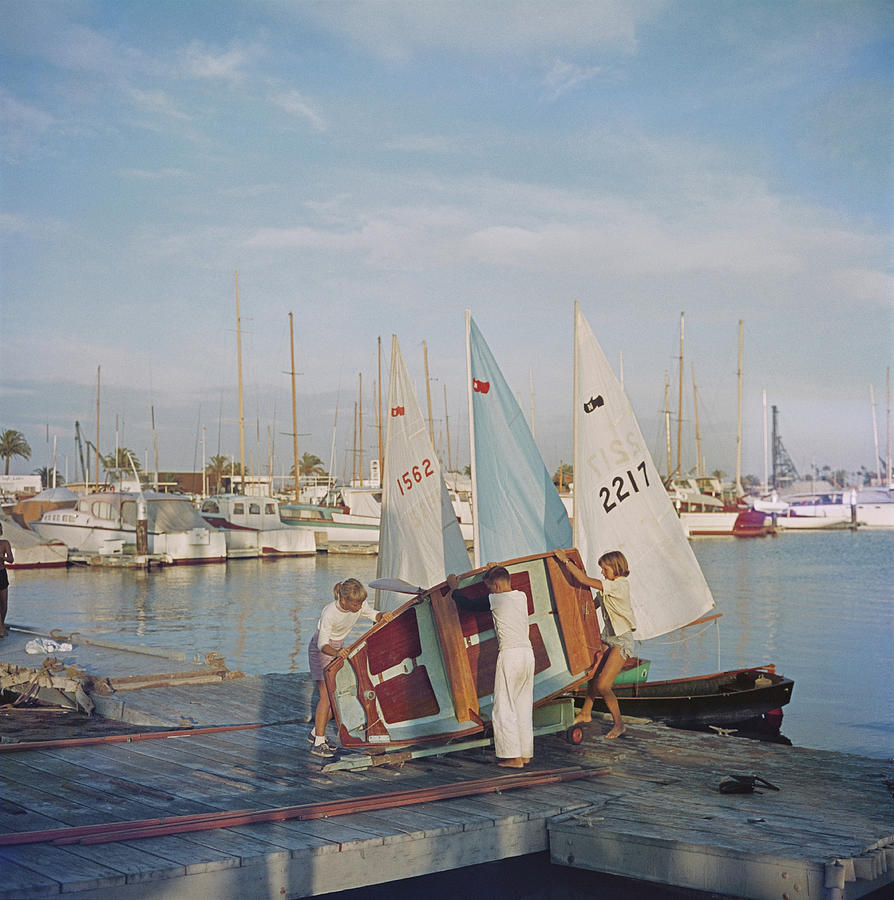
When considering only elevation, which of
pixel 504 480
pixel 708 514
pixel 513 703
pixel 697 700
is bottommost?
pixel 697 700

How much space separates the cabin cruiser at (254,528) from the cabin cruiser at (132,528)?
234 cm

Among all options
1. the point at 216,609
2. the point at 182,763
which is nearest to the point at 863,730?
the point at 182,763

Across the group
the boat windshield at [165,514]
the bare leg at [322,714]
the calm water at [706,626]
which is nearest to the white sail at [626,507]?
the calm water at [706,626]

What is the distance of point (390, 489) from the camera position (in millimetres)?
17062

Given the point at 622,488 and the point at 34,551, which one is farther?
the point at 34,551

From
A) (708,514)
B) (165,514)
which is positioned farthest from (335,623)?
(708,514)

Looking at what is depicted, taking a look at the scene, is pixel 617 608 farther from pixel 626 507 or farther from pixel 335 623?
pixel 626 507

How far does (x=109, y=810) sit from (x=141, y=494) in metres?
42.3

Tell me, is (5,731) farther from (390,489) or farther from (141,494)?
(141,494)

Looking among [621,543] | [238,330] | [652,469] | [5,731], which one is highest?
[238,330]

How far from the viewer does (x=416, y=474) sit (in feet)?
54.6

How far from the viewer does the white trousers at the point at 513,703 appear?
820cm

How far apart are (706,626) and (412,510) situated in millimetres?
15324

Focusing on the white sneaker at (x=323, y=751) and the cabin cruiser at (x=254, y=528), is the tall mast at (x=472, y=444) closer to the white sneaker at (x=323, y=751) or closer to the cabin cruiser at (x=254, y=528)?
the white sneaker at (x=323, y=751)
